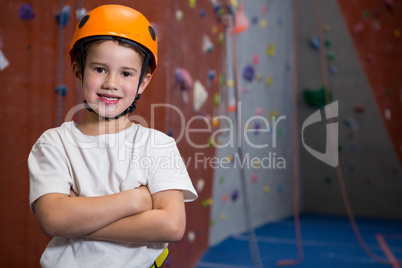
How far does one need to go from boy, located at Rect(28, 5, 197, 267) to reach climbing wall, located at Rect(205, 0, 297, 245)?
1798 millimetres

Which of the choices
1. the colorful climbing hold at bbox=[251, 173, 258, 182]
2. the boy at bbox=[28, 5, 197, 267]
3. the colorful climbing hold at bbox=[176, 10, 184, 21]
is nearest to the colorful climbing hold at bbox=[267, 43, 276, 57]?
the colorful climbing hold at bbox=[251, 173, 258, 182]

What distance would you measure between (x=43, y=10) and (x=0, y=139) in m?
0.52

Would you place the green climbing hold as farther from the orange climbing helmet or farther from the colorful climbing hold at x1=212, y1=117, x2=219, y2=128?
the orange climbing helmet

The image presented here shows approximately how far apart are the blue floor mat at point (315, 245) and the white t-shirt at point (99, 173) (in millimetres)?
1790

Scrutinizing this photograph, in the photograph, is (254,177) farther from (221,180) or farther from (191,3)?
(191,3)

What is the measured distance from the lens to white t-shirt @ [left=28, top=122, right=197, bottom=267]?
86 centimetres

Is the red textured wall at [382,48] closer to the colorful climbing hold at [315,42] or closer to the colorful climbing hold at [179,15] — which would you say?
the colorful climbing hold at [315,42]

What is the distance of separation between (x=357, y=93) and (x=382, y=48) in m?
0.55

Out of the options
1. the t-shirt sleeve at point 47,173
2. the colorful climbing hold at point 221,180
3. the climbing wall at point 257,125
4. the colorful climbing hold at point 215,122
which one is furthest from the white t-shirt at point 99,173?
the colorful climbing hold at point 221,180

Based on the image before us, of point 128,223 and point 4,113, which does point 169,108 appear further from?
point 128,223

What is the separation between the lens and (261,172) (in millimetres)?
3930

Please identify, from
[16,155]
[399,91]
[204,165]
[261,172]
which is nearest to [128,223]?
[16,155]

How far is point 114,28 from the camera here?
0.87 m

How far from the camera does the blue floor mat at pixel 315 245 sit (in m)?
2.71
